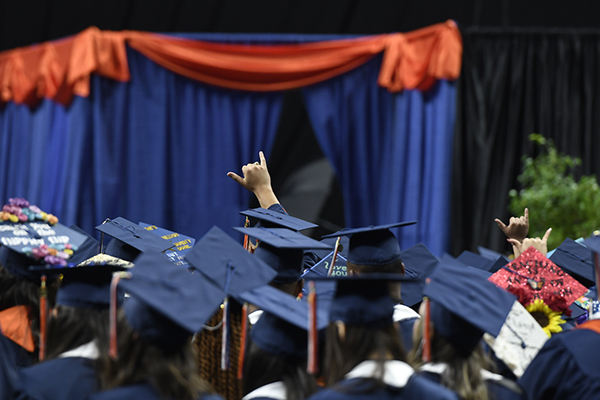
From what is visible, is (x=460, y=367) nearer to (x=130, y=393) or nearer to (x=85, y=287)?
(x=130, y=393)

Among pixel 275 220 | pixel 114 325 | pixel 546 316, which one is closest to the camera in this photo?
pixel 114 325

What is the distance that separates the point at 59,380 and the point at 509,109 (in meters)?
6.00

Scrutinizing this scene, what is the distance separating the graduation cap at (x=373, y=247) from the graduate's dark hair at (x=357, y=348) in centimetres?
79

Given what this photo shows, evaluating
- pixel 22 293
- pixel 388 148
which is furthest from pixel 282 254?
pixel 388 148

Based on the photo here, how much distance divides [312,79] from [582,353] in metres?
5.08

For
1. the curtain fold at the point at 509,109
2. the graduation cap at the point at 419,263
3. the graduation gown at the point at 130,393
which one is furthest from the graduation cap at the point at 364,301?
the curtain fold at the point at 509,109

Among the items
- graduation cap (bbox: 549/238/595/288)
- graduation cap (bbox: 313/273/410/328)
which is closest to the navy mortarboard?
graduation cap (bbox: 313/273/410/328)

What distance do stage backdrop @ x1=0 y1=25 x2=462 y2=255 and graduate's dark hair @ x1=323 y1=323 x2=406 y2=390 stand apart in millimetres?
4608

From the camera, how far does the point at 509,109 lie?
6.51m

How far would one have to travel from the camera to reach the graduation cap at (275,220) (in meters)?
2.57

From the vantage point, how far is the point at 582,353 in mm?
1687

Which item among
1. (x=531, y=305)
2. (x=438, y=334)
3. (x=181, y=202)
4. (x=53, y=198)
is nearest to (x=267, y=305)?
(x=438, y=334)

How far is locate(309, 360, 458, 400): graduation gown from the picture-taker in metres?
1.35

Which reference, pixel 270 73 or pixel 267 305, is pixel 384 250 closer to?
pixel 267 305
